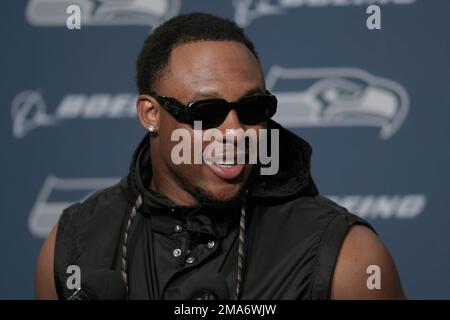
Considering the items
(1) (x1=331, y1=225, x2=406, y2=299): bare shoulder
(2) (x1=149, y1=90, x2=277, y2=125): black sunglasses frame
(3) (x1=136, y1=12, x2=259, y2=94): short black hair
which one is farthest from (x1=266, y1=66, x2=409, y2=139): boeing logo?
(1) (x1=331, y1=225, x2=406, y2=299): bare shoulder

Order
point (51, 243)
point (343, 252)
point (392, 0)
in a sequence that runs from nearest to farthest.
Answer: point (343, 252)
point (51, 243)
point (392, 0)

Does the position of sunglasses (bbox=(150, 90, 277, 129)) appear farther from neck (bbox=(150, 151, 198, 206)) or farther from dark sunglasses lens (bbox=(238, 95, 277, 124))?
neck (bbox=(150, 151, 198, 206))

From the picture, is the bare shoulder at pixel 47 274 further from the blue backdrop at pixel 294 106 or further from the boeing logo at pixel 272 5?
the boeing logo at pixel 272 5

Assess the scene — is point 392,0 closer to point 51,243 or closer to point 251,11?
point 251,11

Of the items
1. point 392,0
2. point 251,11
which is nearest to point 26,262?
point 251,11

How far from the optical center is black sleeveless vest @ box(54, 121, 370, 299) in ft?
5.07

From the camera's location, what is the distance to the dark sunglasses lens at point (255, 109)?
1.56 m

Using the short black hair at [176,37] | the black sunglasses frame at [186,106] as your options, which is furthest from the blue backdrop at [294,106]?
the black sunglasses frame at [186,106]

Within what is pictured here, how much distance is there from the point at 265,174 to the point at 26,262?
1.28m

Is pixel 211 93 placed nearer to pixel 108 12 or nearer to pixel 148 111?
pixel 148 111

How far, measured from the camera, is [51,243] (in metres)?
1.76

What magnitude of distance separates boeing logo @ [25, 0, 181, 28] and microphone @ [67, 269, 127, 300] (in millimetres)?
1392

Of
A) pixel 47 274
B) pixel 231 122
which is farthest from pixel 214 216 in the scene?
pixel 47 274
